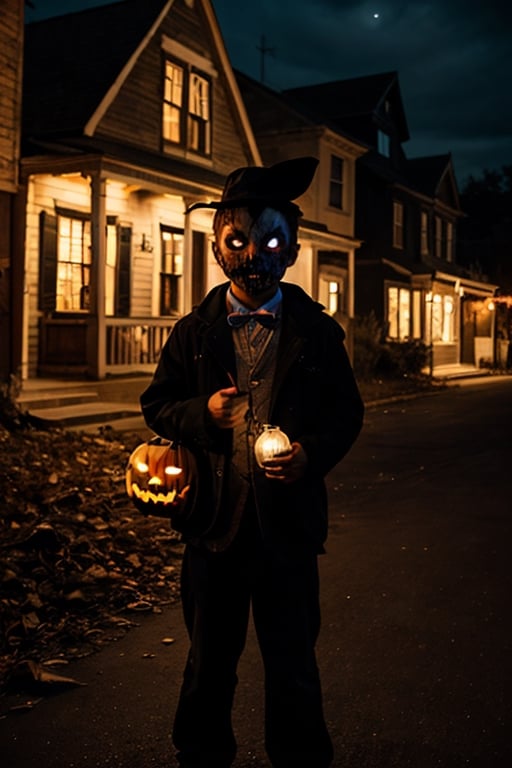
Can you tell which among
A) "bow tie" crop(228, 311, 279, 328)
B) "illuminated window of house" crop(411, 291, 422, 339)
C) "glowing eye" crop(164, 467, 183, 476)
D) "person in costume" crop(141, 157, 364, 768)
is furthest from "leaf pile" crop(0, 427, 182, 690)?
"illuminated window of house" crop(411, 291, 422, 339)

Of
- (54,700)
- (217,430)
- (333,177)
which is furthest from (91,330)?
(333,177)

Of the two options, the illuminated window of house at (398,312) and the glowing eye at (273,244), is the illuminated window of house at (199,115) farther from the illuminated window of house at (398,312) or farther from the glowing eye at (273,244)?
the glowing eye at (273,244)

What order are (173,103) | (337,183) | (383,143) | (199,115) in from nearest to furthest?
(173,103) < (199,115) < (337,183) < (383,143)

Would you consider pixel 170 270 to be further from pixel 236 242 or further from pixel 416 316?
pixel 416 316

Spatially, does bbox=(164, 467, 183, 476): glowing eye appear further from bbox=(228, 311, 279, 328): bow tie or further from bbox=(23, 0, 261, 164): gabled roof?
bbox=(23, 0, 261, 164): gabled roof

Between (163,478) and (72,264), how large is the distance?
47.0ft

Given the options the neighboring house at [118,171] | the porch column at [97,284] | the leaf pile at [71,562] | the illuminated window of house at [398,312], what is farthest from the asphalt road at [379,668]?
the illuminated window of house at [398,312]

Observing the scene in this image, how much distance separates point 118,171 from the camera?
1503cm

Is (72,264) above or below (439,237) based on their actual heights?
below

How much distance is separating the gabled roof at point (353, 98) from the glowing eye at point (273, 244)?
3089 cm

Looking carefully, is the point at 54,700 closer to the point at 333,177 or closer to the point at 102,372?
the point at 102,372

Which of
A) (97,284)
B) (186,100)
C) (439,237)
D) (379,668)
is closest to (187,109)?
(186,100)

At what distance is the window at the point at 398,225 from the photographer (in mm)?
33000

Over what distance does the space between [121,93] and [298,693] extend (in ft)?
51.7
